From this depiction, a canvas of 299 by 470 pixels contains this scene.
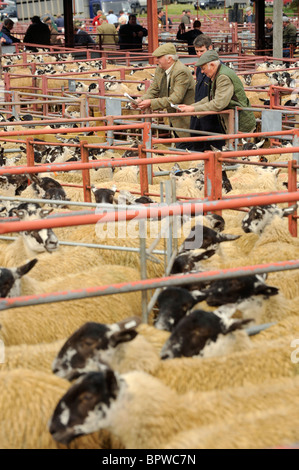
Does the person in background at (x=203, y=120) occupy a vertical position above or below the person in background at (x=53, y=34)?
below

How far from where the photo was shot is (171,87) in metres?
7.79

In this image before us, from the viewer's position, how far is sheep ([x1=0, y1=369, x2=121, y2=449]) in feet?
9.27

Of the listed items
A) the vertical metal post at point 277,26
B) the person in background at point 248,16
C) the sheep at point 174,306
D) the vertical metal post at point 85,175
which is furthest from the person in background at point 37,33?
the person in background at point 248,16

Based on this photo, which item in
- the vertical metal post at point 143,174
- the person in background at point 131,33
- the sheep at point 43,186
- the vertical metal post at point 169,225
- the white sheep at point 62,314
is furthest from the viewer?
the person in background at point 131,33

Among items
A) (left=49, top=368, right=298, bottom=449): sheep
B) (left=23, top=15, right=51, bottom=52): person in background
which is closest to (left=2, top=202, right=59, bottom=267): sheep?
(left=49, top=368, right=298, bottom=449): sheep

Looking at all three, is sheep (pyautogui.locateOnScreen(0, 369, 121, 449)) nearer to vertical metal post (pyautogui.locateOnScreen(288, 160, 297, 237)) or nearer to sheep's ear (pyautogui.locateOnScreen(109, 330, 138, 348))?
sheep's ear (pyautogui.locateOnScreen(109, 330, 138, 348))

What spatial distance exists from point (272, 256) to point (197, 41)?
3967mm

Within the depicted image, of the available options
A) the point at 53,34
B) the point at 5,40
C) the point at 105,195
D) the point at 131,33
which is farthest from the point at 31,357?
the point at 53,34

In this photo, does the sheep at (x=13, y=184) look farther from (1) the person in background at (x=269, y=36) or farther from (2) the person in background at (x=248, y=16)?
(2) the person in background at (x=248, y=16)

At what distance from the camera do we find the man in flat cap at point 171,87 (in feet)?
25.0

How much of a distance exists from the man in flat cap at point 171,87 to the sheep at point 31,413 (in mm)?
5034

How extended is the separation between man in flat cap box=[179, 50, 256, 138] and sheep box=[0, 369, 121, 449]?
4590 mm

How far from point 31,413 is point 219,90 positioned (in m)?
4.83
